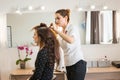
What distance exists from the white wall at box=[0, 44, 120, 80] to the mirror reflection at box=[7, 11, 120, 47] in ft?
0.30

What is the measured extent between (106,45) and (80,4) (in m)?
0.79

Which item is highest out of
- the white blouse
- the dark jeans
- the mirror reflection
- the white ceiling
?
the white ceiling

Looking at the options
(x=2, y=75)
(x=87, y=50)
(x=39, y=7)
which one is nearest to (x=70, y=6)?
(x=39, y=7)

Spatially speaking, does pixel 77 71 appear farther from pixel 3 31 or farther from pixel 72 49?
pixel 3 31

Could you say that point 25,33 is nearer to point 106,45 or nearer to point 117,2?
point 106,45

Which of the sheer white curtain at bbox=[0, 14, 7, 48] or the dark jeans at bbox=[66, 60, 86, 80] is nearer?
the dark jeans at bbox=[66, 60, 86, 80]

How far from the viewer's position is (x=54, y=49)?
6.35 ft

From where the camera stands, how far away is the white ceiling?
11.5 ft

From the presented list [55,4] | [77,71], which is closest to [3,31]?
[55,4]

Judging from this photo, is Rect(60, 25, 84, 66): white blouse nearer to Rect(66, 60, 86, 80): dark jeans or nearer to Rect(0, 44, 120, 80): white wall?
Rect(66, 60, 86, 80): dark jeans

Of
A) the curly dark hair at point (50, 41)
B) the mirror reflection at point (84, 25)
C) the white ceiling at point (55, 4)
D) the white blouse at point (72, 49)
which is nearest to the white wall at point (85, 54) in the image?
the mirror reflection at point (84, 25)

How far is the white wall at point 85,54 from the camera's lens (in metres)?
3.54

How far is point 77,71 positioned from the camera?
2295 mm

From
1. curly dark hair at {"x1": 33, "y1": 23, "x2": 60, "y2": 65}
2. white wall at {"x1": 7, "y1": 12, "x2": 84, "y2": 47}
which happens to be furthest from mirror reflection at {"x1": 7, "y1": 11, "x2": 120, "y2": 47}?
curly dark hair at {"x1": 33, "y1": 23, "x2": 60, "y2": 65}
